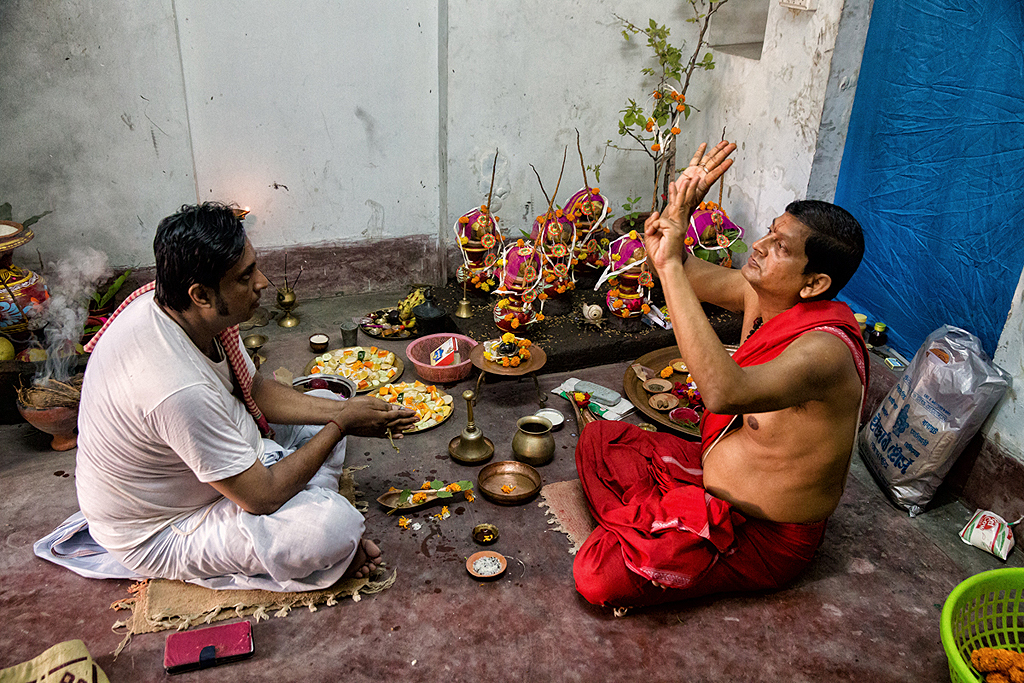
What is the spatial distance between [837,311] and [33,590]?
3.53m

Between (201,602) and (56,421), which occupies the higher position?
(56,421)

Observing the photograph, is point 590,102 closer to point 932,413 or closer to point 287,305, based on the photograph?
point 287,305

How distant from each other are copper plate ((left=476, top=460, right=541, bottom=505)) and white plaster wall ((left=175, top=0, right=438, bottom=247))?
296 centimetres

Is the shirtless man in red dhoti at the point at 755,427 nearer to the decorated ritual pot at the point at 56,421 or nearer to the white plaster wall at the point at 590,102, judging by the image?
the white plaster wall at the point at 590,102

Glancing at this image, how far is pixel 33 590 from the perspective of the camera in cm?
322

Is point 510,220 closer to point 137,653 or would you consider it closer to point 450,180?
point 450,180

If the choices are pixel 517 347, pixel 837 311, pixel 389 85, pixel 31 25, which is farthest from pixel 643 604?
pixel 31 25

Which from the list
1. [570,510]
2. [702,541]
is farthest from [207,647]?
[702,541]

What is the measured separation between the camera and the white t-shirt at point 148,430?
269cm

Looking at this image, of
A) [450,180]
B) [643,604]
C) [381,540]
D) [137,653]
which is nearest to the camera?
[137,653]

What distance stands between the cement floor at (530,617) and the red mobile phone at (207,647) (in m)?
0.04

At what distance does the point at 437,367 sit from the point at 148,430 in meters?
2.30

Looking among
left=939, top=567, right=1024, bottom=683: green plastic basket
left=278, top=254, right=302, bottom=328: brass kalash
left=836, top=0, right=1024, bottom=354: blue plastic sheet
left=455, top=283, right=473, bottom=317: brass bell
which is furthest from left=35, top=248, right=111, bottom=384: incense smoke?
left=836, top=0, right=1024, bottom=354: blue plastic sheet

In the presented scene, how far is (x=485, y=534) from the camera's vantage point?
360cm
